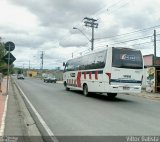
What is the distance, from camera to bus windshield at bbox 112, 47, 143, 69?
793 inches

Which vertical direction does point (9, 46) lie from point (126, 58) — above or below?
above

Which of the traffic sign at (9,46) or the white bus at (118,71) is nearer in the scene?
the white bus at (118,71)

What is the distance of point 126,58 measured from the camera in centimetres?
2031

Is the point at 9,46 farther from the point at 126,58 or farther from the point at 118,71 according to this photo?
the point at 126,58

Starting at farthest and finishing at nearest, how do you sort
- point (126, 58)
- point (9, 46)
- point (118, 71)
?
point (9, 46) → point (126, 58) → point (118, 71)

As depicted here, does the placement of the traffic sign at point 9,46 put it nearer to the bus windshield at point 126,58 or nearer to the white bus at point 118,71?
the white bus at point 118,71

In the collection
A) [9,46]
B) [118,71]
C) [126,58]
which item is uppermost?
[9,46]

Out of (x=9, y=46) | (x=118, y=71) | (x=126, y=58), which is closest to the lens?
(x=118, y=71)

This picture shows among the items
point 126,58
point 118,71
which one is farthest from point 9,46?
point 126,58

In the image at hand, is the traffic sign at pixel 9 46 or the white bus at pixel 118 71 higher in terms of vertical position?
the traffic sign at pixel 9 46

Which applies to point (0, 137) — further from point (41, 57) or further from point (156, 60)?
point (41, 57)

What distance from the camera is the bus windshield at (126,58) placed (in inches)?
793

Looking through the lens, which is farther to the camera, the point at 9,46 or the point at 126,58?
the point at 9,46

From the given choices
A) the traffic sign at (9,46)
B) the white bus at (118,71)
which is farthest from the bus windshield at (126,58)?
the traffic sign at (9,46)
